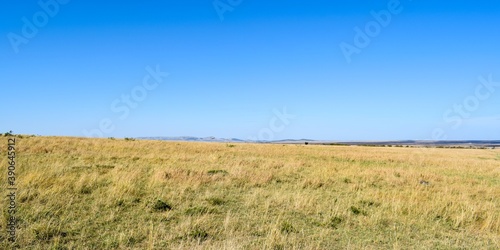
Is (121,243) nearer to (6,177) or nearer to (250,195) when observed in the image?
(250,195)

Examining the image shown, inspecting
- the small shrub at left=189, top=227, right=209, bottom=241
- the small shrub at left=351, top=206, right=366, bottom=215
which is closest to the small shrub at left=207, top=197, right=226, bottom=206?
the small shrub at left=189, top=227, right=209, bottom=241

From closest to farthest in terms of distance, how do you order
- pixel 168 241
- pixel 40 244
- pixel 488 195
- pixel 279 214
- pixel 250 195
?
pixel 40 244, pixel 168 241, pixel 279 214, pixel 250 195, pixel 488 195

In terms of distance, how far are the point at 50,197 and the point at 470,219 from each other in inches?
454

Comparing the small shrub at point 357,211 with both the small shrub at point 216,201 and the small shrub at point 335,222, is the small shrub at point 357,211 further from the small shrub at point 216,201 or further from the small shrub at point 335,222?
the small shrub at point 216,201

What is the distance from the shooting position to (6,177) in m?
11.6

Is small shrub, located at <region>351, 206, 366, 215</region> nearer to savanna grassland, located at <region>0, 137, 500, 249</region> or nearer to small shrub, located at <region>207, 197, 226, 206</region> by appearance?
savanna grassland, located at <region>0, 137, 500, 249</region>

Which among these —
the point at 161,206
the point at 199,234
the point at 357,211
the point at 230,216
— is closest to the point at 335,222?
the point at 357,211

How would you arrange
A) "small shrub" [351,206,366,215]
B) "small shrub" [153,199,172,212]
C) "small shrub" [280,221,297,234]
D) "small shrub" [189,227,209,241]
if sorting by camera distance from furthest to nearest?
1. "small shrub" [351,206,366,215]
2. "small shrub" [153,199,172,212]
3. "small shrub" [280,221,297,234]
4. "small shrub" [189,227,209,241]

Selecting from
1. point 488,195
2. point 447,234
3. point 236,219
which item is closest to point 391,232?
point 447,234

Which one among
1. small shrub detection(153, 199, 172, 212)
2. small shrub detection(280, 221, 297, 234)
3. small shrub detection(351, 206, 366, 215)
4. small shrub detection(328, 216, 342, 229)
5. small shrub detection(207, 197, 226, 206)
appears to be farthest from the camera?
small shrub detection(207, 197, 226, 206)

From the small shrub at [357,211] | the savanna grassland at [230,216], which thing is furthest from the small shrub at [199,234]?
the small shrub at [357,211]

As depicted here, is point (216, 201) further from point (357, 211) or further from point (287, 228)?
point (357, 211)

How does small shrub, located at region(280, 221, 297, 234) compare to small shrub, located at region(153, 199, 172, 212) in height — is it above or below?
below

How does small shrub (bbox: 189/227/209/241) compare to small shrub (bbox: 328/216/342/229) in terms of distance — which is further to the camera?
small shrub (bbox: 328/216/342/229)
